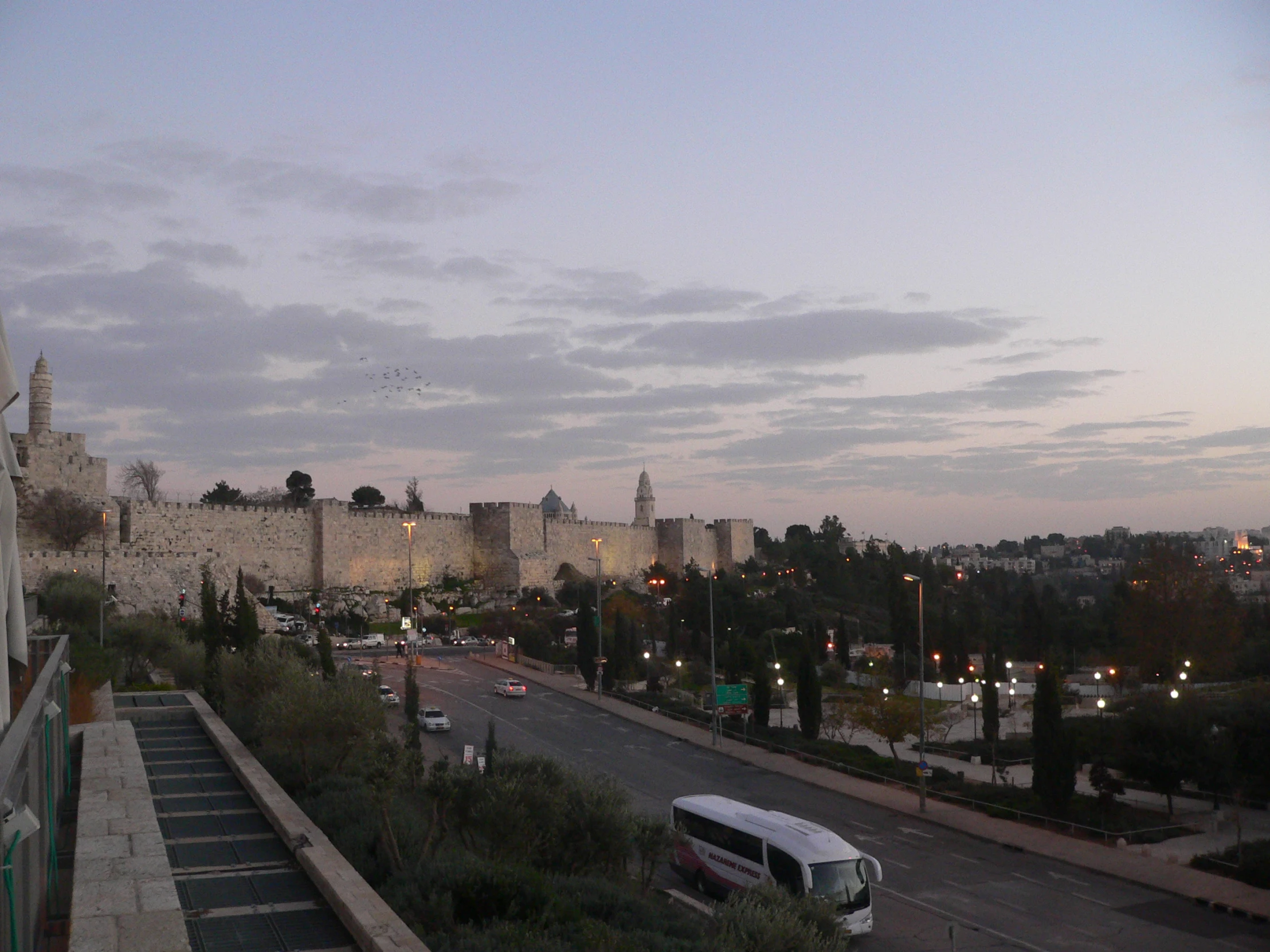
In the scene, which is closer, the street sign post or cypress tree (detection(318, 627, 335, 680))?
cypress tree (detection(318, 627, 335, 680))

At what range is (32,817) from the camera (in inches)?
190

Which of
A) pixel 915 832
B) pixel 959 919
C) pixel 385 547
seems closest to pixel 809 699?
pixel 915 832

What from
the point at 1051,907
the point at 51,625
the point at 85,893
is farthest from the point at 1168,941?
the point at 51,625

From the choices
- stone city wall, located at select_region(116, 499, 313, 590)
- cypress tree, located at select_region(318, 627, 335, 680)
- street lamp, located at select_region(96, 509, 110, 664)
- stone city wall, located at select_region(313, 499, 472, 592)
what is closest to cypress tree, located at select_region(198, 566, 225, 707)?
street lamp, located at select_region(96, 509, 110, 664)

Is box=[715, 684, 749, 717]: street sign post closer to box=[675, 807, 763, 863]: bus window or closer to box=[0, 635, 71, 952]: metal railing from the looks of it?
box=[675, 807, 763, 863]: bus window

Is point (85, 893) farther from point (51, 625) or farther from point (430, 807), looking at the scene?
point (51, 625)

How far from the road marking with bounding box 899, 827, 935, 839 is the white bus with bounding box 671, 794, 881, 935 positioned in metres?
2.44

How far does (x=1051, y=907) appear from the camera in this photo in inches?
526

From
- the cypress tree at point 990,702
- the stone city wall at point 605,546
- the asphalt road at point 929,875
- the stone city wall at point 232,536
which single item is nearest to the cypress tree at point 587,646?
the asphalt road at point 929,875

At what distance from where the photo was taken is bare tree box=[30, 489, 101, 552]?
35500mm

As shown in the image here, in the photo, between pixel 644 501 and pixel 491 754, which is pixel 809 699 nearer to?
pixel 491 754

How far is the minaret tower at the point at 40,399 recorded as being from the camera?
35.4 m

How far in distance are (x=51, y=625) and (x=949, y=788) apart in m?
20.7

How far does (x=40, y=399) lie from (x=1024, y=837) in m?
33.2
